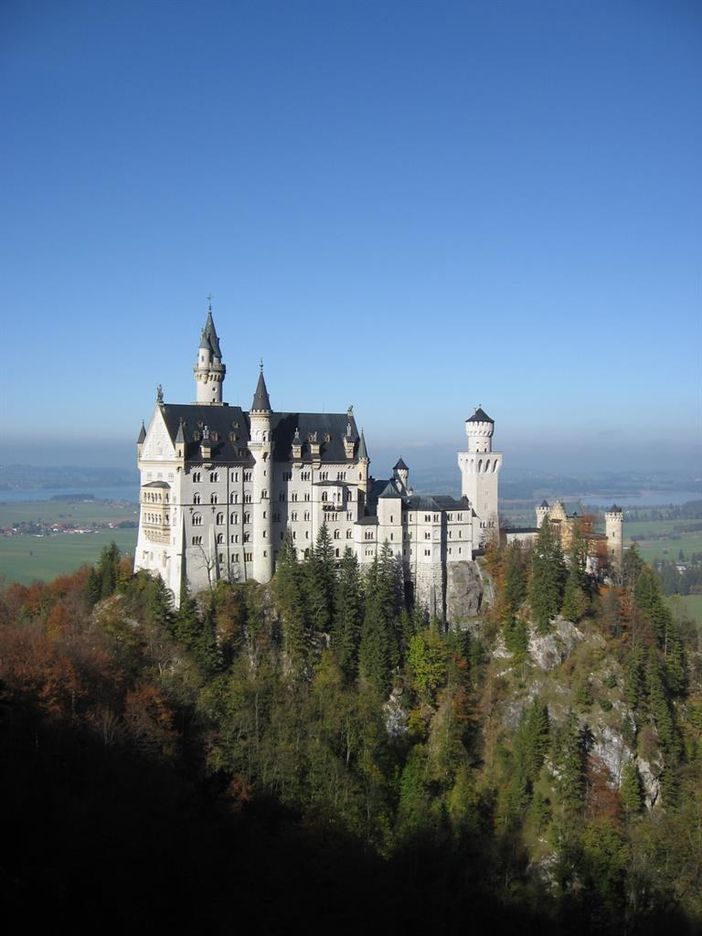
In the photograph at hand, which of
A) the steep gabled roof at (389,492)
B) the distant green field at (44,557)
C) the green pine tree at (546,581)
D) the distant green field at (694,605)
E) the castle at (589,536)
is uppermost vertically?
the steep gabled roof at (389,492)

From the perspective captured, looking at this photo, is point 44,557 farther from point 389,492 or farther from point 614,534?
point 614,534

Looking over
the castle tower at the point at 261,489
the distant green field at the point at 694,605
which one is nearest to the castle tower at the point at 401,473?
the castle tower at the point at 261,489

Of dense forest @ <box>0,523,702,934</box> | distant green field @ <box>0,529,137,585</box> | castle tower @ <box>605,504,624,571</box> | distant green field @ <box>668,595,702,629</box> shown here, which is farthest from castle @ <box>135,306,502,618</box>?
distant green field @ <box>0,529,137,585</box>

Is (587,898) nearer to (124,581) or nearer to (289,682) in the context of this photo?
(289,682)

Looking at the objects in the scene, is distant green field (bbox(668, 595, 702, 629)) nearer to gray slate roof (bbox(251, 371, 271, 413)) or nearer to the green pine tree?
the green pine tree

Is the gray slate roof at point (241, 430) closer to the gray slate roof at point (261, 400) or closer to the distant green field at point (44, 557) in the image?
the gray slate roof at point (261, 400)
